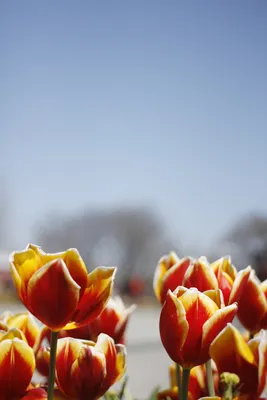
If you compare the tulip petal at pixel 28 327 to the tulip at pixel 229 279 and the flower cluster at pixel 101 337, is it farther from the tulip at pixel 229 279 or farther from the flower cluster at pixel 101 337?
the tulip at pixel 229 279

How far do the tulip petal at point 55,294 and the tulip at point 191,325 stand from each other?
98mm

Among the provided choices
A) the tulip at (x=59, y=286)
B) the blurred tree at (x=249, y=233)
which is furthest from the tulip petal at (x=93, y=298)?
the blurred tree at (x=249, y=233)

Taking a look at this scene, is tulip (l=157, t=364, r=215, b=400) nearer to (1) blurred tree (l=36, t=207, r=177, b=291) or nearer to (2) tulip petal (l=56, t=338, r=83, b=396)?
(2) tulip petal (l=56, t=338, r=83, b=396)

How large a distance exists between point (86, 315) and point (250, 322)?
0.26 m

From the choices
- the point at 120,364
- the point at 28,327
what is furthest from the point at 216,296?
the point at 28,327

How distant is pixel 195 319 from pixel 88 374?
128 mm

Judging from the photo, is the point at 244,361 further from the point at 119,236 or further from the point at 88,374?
the point at 119,236

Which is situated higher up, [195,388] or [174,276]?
[174,276]

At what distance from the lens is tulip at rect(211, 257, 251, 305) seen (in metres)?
0.84

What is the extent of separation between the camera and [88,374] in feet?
2.57

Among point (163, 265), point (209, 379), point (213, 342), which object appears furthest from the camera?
point (163, 265)

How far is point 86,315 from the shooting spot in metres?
0.79

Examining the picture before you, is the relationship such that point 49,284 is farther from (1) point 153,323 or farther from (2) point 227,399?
(1) point 153,323

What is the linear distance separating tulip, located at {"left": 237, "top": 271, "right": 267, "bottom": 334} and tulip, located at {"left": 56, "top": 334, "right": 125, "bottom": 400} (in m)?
0.20
